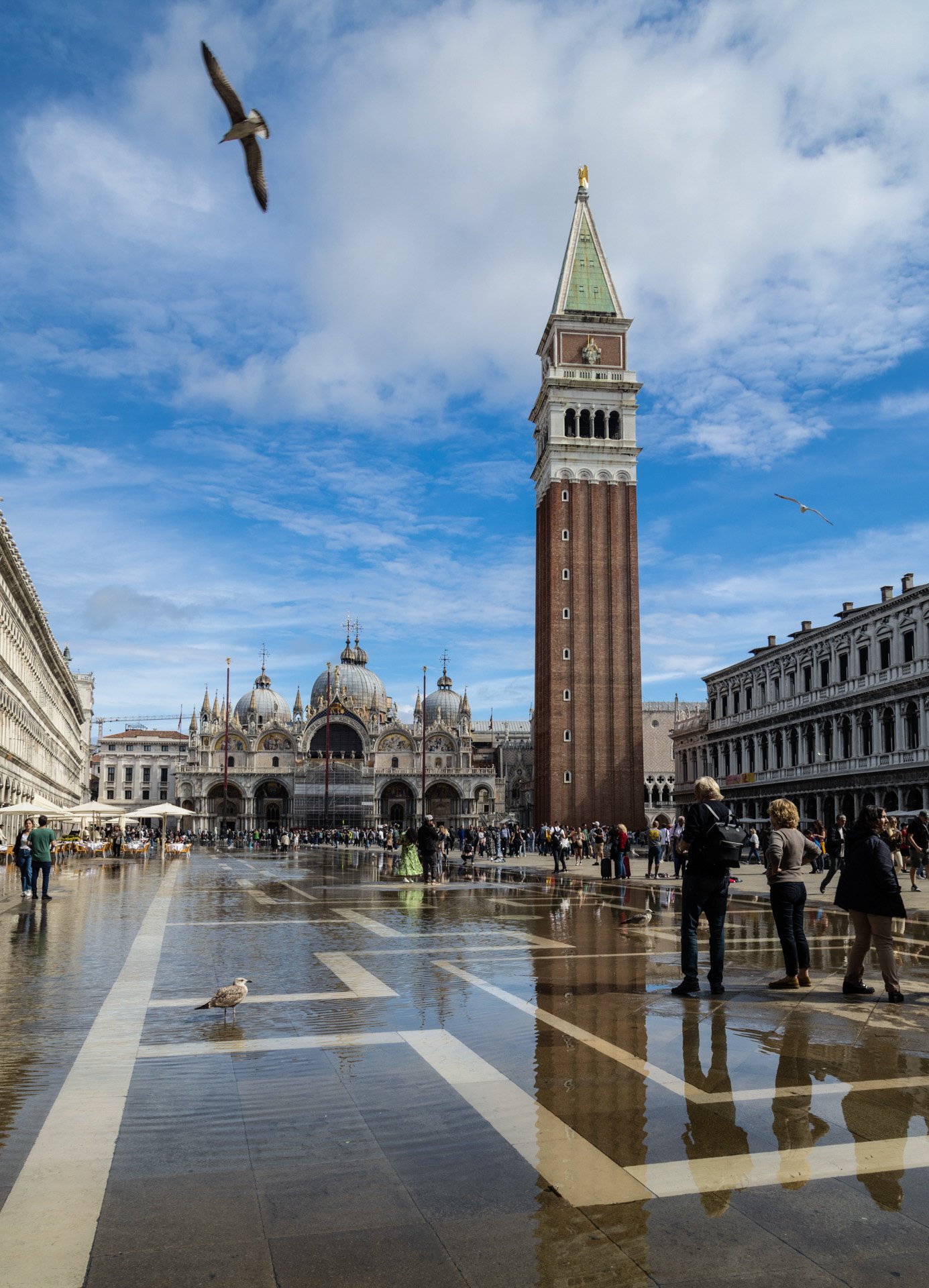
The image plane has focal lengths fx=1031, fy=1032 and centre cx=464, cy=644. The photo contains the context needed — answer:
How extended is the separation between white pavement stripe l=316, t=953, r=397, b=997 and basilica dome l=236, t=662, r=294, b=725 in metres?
Result: 104

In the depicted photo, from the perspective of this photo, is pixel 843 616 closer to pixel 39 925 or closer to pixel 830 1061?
pixel 39 925

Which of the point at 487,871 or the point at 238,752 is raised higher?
the point at 238,752

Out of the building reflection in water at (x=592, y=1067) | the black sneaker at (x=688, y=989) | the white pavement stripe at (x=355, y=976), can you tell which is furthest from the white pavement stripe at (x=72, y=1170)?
the black sneaker at (x=688, y=989)

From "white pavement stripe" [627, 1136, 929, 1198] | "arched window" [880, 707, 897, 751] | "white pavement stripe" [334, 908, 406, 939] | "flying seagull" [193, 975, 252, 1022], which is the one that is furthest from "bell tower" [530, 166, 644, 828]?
"white pavement stripe" [627, 1136, 929, 1198]

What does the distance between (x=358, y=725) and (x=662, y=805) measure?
30918mm

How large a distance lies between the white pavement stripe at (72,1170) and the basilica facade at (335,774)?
89.3m

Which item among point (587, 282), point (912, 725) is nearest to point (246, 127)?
point (912, 725)

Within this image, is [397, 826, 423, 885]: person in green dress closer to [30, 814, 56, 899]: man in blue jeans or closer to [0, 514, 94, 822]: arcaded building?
[30, 814, 56, 899]: man in blue jeans

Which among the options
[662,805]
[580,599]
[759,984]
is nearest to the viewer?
[759,984]

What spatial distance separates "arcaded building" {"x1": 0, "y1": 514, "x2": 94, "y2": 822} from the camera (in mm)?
43562

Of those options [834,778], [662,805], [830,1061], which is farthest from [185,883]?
[662,805]

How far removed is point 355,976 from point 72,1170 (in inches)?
220

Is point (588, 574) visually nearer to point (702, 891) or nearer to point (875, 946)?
point (702, 891)

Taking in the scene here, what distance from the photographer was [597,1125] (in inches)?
209
